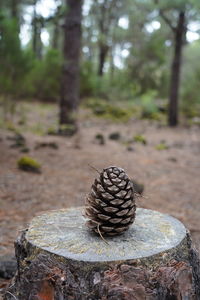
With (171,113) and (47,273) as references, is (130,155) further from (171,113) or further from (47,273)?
(47,273)

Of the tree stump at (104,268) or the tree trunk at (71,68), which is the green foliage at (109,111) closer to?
the tree trunk at (71,68)

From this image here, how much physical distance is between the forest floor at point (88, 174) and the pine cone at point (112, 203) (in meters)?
0.78

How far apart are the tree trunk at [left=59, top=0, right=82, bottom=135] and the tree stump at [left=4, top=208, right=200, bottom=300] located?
733cm

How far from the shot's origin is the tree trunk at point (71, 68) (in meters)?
9.77

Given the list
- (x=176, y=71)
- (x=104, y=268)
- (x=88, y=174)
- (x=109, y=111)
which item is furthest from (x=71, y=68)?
(x=104, y=268)

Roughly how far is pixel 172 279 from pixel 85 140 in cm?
786

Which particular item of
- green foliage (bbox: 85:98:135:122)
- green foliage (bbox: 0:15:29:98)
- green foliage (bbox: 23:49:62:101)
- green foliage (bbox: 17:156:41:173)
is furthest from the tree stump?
green foliage (bbox: 85:98:135:122)

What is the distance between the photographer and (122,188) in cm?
253

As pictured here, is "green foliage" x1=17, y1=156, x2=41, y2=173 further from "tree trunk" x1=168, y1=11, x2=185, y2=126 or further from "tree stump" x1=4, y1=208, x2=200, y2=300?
"tree trunk" x1=168, y1=11, x2=185, y2=126

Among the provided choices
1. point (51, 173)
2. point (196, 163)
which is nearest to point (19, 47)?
point (51, 173)

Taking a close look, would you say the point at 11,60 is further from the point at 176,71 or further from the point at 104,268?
the point at 176,71

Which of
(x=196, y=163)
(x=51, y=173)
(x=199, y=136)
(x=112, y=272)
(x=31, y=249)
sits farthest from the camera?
(x=199, y=136)

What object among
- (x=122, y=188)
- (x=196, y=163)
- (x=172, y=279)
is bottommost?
(x=196, y=163)

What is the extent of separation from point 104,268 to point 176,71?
12.0 meters
